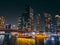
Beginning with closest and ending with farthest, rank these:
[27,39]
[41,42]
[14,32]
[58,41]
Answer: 1. [41,42]
2. [14,32]
3. [27,39]
4. [58,41]

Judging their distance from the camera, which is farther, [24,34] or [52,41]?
[52,41]

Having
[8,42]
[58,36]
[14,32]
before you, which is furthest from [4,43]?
[58,36]

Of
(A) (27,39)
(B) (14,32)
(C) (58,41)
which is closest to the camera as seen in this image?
(B) (14,32)

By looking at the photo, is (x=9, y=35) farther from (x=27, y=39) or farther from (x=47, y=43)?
(x=47, y=43)

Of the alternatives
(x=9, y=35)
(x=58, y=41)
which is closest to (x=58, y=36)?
(x=58, y=41)

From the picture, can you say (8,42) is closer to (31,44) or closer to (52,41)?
(31,44)

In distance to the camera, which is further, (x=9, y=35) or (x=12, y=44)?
(x=9, y=35)

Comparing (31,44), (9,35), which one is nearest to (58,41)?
(31,44)

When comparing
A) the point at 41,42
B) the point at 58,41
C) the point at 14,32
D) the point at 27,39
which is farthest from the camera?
the point at 58,41
